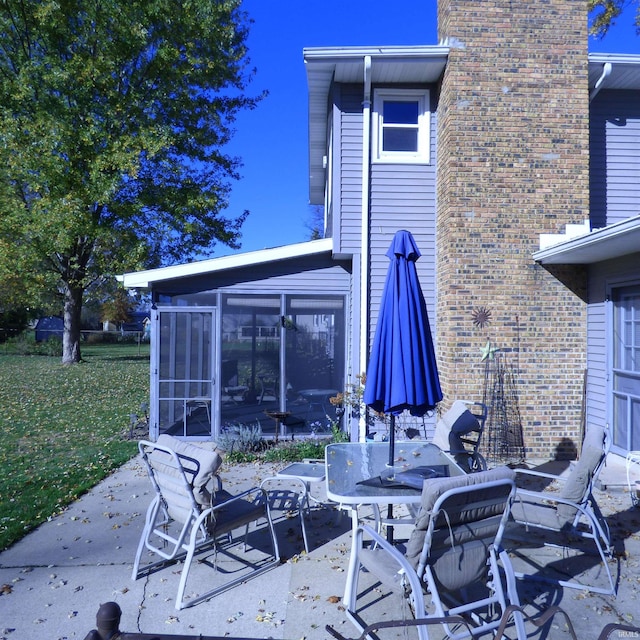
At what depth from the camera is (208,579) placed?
4.05 meters

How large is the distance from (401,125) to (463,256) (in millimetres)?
2484

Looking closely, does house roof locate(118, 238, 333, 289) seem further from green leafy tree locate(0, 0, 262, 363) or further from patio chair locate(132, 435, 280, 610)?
green leafy tree locate(0, 0, 262, 363)

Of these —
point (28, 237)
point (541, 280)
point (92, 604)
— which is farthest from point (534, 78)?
point (28, 237)

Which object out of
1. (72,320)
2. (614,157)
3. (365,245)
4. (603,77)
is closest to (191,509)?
(365,245)

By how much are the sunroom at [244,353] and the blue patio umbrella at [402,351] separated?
175 inches

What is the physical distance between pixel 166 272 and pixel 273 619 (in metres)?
5.74

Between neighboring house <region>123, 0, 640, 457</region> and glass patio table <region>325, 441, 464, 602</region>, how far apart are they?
9.21 ft

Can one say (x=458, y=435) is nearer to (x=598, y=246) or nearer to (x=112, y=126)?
(x=598, y=246)

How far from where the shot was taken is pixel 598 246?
6121 mm

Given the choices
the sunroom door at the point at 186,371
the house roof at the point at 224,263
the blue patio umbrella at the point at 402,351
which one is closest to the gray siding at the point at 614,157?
the house roof at the point at 224,263

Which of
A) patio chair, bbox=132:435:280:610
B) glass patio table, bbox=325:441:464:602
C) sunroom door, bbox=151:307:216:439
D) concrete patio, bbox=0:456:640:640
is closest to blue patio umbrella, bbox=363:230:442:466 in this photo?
glass patio table, bbox=325:441:464:602

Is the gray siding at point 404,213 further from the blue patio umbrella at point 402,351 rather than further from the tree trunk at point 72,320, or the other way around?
the tree trunk at point 72,320

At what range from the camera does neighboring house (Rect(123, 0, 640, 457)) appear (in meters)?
7.54

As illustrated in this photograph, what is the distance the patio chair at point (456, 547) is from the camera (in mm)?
2941
